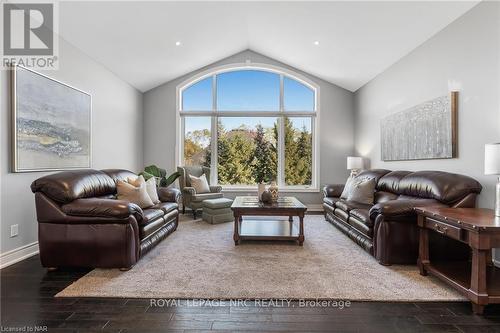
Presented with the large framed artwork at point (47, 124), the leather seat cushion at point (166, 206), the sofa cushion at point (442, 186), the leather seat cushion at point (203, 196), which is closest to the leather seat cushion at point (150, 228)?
the leather seat cushion at point (166, 206)

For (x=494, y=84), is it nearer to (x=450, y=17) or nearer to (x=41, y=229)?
(x=450, y=17)

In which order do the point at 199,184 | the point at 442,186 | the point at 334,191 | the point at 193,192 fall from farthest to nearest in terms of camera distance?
the point at 199,184 < the point at 193,192 < the point at 334,191 < the point at 442,186

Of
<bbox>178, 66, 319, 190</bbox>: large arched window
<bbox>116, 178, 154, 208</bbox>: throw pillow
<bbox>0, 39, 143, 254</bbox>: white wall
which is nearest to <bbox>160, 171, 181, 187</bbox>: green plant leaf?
<bbox>0, 39, 143, 254</bbox>: white wall

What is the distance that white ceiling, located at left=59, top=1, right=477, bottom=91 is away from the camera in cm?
367

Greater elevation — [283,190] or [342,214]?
[283,190]

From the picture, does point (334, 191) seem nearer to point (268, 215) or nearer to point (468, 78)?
point (268, 215)

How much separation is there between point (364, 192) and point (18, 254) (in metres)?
4.52

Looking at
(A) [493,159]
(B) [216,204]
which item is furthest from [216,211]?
(A) [493,159]

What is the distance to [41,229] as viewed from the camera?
2834 mm

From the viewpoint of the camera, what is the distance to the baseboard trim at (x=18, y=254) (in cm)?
296

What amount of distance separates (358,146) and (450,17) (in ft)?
10.8

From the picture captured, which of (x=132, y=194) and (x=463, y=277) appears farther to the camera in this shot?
(x=132, y=194)

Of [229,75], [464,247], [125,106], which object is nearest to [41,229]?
[125,106]

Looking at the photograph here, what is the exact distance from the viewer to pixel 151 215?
3371 millimetres
